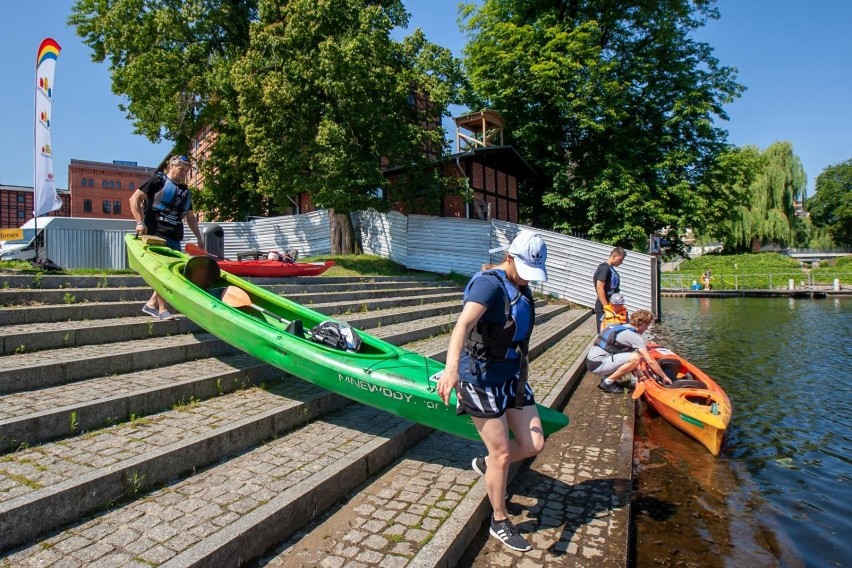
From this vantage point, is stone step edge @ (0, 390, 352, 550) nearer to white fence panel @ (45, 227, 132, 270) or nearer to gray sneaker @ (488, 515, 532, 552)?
gray sneaker @ (488, 515, 532, 552)

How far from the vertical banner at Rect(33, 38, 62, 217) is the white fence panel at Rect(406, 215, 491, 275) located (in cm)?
1230

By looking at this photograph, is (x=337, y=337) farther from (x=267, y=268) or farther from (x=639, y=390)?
(x=267, y=268)

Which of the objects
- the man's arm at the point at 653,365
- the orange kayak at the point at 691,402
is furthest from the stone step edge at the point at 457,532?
the man's arm at the point at 653,365

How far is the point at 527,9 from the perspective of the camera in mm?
23531

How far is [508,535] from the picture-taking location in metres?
3.26

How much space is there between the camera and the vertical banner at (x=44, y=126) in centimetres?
802

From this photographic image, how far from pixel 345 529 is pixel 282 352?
1929 millimetres

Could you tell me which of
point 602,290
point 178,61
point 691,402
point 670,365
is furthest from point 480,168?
point 691,402

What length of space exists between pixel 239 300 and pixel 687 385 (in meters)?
5.96

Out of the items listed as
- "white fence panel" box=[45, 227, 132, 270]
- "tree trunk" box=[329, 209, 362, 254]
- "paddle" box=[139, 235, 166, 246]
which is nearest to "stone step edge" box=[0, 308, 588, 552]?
"paddle" box=[139, 235, 166, 246]

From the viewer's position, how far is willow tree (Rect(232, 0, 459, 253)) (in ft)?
50.1

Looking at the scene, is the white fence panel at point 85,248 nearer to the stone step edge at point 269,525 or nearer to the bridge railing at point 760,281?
the stone step edge at point 269,525

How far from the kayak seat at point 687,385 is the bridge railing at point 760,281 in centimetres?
3202

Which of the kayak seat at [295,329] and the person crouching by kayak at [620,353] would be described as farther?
the person crouching by kayak at [620,353]
